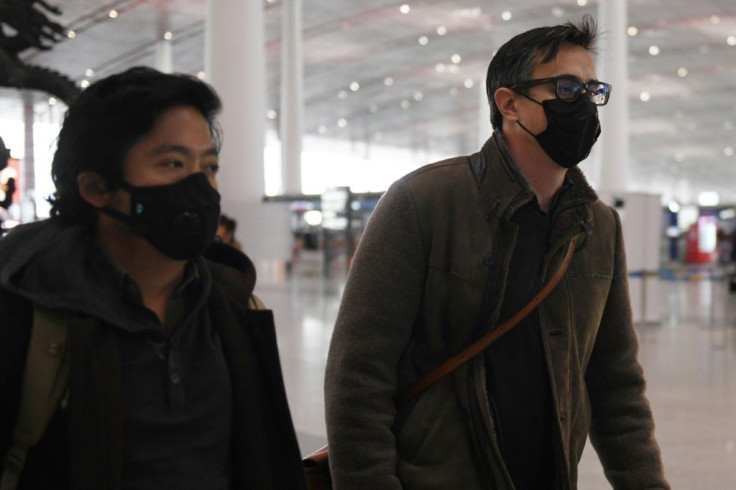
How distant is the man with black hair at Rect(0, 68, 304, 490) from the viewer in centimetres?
160

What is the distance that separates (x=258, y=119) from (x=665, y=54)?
2376cm

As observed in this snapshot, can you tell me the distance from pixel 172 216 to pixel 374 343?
63cm

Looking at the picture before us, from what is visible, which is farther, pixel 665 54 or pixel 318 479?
pixel 665 54

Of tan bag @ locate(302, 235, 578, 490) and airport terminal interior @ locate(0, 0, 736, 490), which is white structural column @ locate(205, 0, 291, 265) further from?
tan bag @ locate(302, 235, 578, 490)

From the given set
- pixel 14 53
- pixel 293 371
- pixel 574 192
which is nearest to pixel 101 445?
pixel 574 192

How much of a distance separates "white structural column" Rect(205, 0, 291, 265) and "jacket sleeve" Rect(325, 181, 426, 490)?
13.1 meters

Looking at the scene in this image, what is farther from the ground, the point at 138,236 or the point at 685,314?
the point at 138,236

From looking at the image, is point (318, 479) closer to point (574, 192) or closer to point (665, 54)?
point (574, 192)

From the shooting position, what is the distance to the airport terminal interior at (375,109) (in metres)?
7.31

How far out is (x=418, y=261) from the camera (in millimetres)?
2209

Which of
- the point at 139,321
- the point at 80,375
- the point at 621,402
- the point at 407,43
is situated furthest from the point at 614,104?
the point at 80,375

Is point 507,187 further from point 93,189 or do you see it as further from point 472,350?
point 93,189

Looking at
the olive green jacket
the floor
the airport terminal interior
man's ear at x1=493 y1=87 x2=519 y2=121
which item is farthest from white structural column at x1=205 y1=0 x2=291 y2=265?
the olive green jacket

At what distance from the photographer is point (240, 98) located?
1563cm
